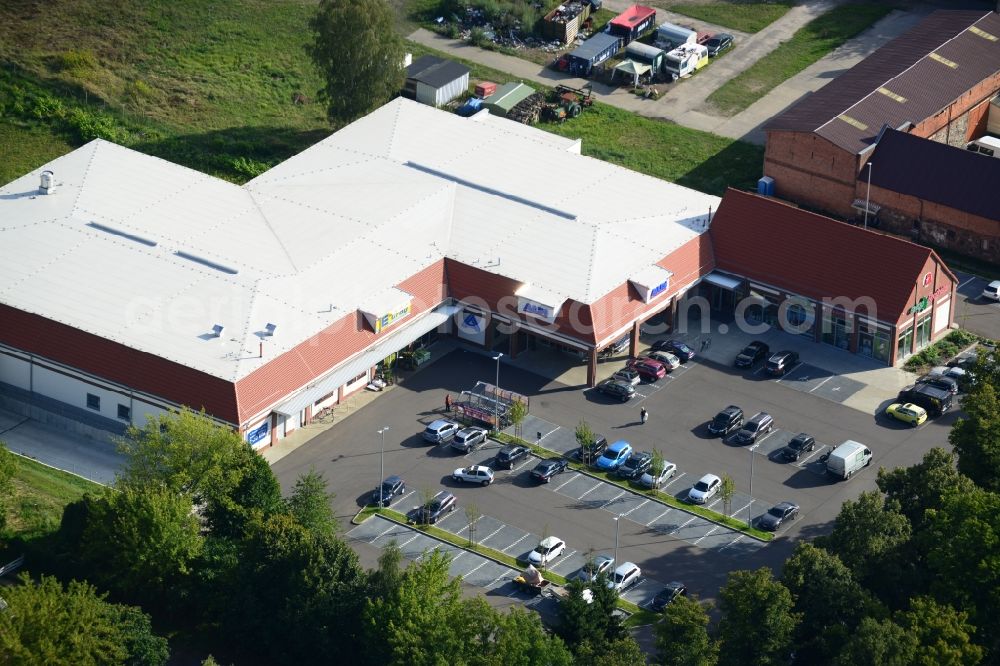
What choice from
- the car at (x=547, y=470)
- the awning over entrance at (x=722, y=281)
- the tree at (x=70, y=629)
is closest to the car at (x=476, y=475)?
the car at (x=547, y=470)

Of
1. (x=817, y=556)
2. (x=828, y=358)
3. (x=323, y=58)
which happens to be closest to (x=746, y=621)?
(x=817, y=556)

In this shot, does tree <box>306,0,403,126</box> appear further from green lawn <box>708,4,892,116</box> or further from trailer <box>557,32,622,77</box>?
green lawn <box>708,4,892,116</box>

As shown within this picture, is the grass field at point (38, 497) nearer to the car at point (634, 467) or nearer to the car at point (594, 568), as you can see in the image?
the car at point (594, 568)

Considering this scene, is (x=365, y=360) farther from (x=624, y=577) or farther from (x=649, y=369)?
(x=624, y=577)

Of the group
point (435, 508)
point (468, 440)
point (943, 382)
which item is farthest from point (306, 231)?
point (943, 382)

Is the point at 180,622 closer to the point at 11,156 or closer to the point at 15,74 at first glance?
the point at 11,156

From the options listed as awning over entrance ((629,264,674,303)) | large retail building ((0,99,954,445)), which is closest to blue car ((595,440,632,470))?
large retail building ((0,99,954,445))
